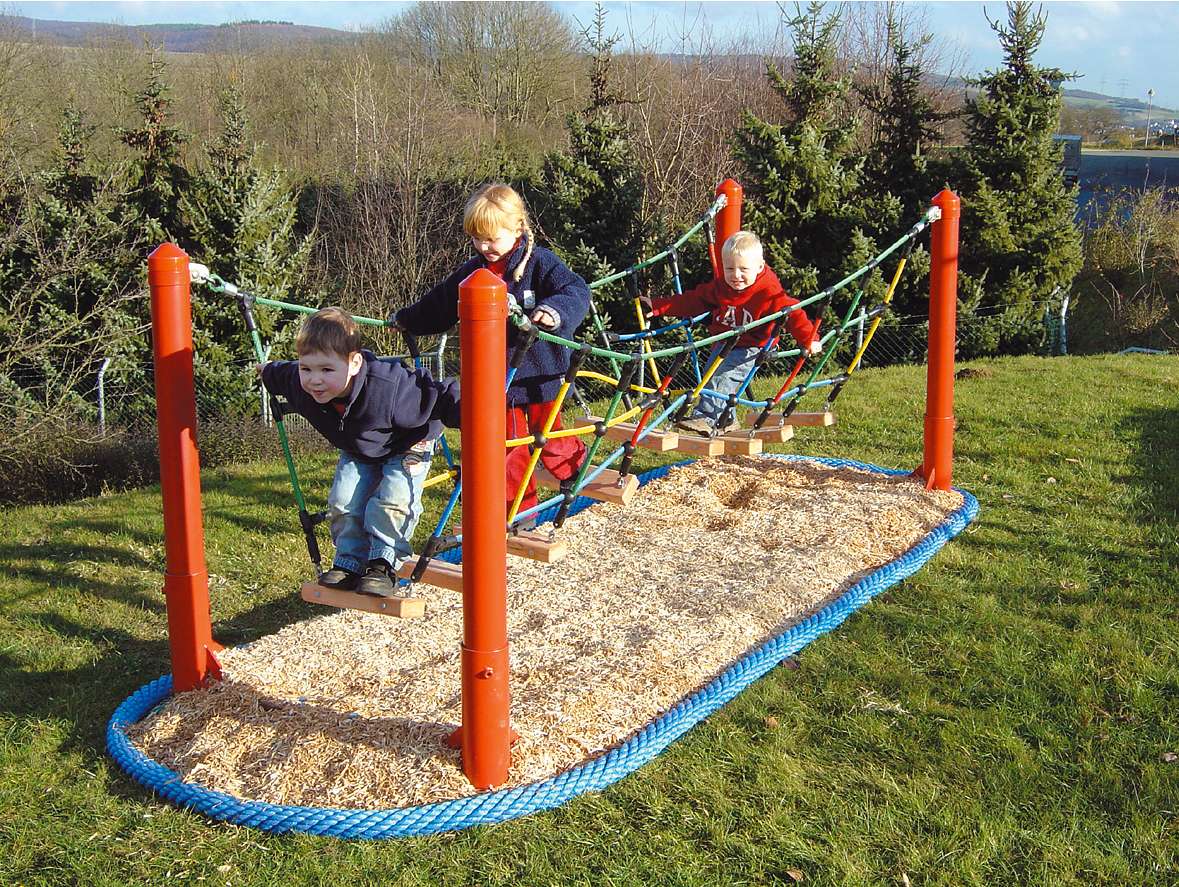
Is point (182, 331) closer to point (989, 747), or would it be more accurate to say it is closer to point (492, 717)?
point (492, 717)

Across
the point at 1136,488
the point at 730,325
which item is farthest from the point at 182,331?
the point at 1136,488

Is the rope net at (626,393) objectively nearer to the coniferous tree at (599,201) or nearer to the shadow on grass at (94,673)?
the shadow on grass at (94,673)

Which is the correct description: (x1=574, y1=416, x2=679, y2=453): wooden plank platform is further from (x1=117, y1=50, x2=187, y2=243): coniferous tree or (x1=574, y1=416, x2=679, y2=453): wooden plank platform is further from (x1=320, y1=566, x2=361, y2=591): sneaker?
(x1=117, y1=50, x2=187, y2=243): coniferous tree

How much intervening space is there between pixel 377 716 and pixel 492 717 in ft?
2.04

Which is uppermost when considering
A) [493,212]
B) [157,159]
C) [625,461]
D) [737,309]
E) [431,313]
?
[157,159]

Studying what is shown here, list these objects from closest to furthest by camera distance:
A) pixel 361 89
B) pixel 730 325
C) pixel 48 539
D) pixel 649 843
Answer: pixel 649 843
pixel 730 325
pixel 48 539
pixel 361 89

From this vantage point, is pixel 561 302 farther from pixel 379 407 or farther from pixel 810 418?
pixel 810 418

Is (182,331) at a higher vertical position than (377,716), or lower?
higher

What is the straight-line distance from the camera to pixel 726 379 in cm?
593

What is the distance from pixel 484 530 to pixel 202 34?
979 inches

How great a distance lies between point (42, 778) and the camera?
11.9 feet

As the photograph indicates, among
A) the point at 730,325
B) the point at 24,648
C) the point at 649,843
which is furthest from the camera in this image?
the point at 730,325

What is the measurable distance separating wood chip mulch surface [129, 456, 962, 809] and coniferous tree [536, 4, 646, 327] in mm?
7948

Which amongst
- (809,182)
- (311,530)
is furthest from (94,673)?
(809,182)
